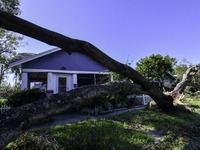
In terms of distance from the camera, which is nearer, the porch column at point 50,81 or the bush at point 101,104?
the bush at point 101,104

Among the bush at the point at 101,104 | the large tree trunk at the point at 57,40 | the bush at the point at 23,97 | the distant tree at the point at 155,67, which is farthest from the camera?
the distant tree at the point at 155,67

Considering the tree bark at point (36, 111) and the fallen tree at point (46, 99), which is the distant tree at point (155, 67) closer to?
the fallen tree at point (46, 99)

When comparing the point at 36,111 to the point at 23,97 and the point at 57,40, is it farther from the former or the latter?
the point at 23,97

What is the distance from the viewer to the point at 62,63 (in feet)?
34.6

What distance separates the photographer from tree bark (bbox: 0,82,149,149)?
4.66 ft

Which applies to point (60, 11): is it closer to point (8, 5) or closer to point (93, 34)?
point (93, 34)

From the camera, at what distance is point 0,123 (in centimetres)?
141

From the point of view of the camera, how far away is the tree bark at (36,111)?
142 centimetres

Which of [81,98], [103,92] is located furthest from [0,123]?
[103,92]

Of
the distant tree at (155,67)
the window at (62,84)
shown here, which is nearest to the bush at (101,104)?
the window at (62,84)

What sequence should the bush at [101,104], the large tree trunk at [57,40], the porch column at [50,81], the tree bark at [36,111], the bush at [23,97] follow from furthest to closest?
the porch column at [50,81]
the bush at [101,104]
the bush at [23,97]
the large tree trunk at [57,40]
the tree bark at [36,111]

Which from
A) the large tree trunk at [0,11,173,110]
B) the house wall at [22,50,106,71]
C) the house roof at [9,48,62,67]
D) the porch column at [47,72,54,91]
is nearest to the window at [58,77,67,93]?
the porch column at [47,72,54,91]

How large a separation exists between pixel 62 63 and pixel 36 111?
933cm

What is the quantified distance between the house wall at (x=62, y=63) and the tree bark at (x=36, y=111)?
28.0 ft
